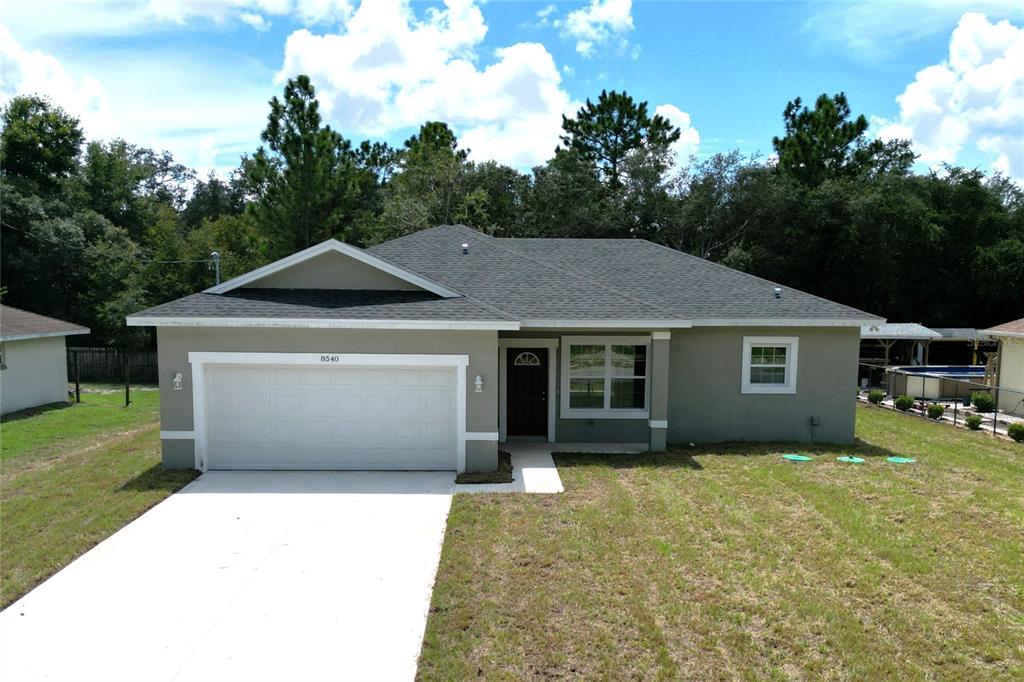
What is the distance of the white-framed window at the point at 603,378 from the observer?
1385 cm

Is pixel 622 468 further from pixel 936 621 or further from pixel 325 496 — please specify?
pixel 936 621

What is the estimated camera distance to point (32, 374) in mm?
20047

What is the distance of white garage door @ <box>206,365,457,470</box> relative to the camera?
448 inches

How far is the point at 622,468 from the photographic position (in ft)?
38.6

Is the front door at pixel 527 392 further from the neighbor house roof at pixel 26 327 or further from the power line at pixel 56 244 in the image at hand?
the power line at pixel 56 244

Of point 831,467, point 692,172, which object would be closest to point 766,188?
point 692,172

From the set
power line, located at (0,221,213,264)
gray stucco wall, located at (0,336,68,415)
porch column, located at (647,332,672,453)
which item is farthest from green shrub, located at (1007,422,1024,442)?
power line, located at (0,221,213,264)

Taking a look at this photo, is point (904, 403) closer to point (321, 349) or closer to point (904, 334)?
point (904, 334)

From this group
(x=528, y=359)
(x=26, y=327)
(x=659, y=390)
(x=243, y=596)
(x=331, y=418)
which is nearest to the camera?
(x=243, y=596)

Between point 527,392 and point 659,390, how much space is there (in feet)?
9.51

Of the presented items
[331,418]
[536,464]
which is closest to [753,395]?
[536,464]

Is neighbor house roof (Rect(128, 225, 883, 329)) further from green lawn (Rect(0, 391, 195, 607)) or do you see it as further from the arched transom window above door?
green lawn (Rect(0, 391, 195, 607))

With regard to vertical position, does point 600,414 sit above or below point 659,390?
below

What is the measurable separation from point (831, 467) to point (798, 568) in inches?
209
